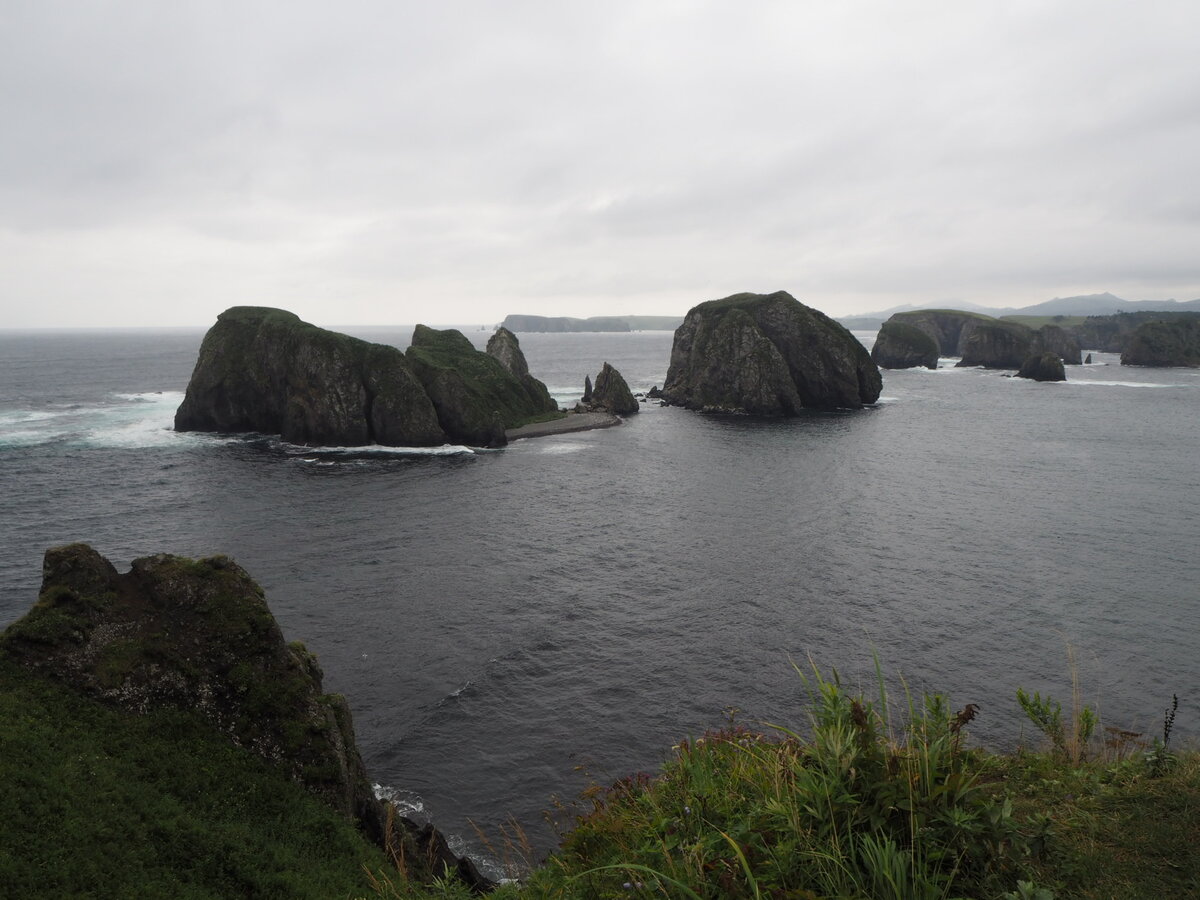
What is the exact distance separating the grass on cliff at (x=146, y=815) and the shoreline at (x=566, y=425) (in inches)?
3036

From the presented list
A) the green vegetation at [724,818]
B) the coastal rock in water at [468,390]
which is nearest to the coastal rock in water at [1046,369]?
the coastal rock in water at [468,390]

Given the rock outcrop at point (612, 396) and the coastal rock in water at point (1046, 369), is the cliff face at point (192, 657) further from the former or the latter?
the coastal rock in water at point (1046, 369)

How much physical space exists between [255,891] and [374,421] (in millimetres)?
78708

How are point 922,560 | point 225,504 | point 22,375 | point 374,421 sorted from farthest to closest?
point 22,375, point 374,421, point 225,504, point 922,560

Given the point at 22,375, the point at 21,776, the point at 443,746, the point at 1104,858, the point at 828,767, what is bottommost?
the point at 443,746

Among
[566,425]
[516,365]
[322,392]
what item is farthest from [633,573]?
[516,365]

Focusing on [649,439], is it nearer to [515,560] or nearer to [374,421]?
[374,421]

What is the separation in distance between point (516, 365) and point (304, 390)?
161 feet

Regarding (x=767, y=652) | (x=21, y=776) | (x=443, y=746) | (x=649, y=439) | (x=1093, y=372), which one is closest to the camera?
(x=21, y=776)

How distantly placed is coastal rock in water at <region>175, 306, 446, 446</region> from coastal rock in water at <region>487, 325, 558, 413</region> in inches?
1160

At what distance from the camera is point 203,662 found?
18.6 metres

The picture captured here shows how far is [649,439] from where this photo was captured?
9556cm

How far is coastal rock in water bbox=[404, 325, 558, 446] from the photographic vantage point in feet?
297

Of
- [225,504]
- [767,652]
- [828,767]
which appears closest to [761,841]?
[828,767]
